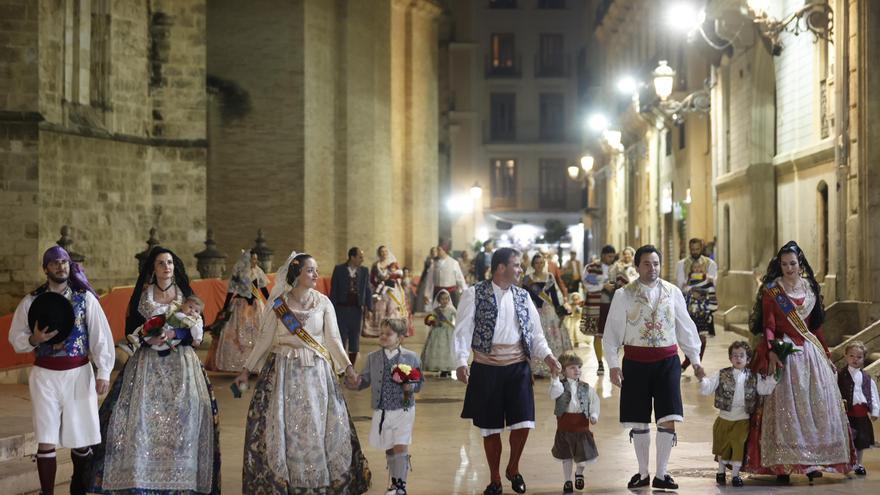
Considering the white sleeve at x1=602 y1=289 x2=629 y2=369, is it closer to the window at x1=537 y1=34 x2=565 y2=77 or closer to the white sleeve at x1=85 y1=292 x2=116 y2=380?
the white sleeve at x1=85 y1=292 x2=116 y2=380

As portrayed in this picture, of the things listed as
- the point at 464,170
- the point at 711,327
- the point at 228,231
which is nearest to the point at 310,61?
the point at 228,231

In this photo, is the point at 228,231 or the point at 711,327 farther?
the point at 228,231

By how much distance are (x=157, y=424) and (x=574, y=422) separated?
289cm

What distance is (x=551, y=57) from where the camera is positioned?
73250mm

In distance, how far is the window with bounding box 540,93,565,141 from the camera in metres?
73.3

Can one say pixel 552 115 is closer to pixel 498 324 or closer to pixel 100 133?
pixel 100 133

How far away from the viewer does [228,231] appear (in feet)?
105

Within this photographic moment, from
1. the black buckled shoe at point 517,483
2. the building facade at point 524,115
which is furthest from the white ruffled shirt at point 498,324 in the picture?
the building facade at point 524,115

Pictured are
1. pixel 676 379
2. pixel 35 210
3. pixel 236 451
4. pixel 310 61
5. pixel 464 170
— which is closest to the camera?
pixel 676 379

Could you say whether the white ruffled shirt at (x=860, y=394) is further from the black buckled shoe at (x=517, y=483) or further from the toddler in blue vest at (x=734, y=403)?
the black buckled shoe at (x=517, y=483)

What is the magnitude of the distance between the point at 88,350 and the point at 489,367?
2.76 m

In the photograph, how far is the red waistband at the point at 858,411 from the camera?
1085 centimetres

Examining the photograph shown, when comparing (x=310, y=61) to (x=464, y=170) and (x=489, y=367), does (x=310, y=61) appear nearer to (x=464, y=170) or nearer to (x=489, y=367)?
(x=489, y=367)

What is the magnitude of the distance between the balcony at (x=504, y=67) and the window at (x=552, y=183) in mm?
4886
